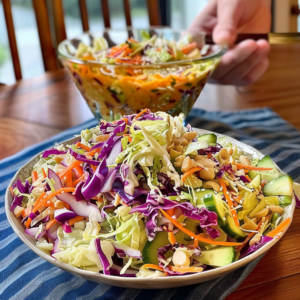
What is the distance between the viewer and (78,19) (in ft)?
11.1

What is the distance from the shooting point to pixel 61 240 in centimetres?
70

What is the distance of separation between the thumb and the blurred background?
1235mm

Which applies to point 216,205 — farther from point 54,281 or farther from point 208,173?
point 54,281

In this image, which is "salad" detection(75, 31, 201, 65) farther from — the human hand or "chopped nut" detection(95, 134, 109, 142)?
"chopped nut" detection(95, 134, 109, 142)

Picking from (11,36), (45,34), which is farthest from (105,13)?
(11,36)

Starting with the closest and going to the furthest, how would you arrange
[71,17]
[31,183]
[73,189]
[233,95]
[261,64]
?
1. [73,189]
2. [31,183]
3. [261,64]
4. [233,95]
5. [71,17]

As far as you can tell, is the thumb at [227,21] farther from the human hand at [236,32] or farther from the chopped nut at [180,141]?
the chopped nut at [180,141]

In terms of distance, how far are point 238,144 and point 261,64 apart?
84 centimetres

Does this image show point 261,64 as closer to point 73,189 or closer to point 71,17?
point 73,189

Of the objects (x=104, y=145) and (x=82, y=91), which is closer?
(x=104, y=145)

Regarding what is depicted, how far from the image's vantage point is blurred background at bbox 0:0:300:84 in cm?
319

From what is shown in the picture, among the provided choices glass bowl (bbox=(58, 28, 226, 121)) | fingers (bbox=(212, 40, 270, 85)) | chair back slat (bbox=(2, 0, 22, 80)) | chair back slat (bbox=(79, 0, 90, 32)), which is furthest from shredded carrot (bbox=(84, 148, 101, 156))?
chair back slat (bbox=(79, 0, 90, 32))

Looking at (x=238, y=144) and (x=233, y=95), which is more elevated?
(x=238, y=144)

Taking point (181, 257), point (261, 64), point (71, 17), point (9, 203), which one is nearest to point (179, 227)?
point (181, 257)
